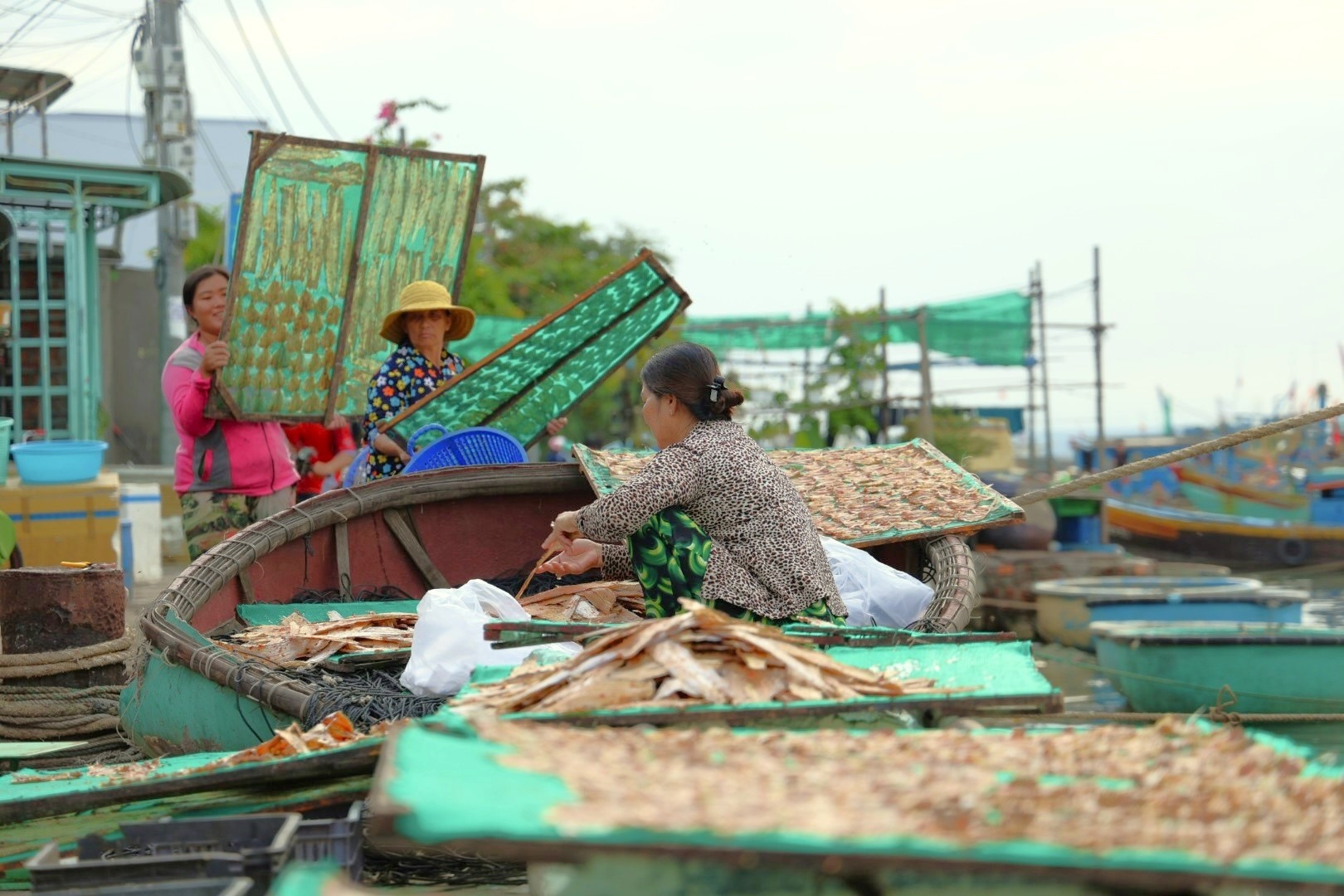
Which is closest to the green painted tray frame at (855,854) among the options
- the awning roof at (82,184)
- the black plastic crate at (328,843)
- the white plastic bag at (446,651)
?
the black plastic crate at (328,843)

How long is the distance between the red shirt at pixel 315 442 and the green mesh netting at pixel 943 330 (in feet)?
36.6

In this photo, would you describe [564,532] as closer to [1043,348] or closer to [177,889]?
[177,889]

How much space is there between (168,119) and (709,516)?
30.6 feet

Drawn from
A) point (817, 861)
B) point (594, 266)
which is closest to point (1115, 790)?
point (817, 861)

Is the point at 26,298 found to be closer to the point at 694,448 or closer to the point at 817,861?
the point at 694,448

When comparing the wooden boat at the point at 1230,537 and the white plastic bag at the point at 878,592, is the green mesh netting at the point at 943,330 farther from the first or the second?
the white plastic bag at the point at 878,592

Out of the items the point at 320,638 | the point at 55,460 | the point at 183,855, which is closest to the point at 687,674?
the point at 183,855

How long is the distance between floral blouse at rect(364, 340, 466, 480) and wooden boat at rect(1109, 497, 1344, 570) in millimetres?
19818

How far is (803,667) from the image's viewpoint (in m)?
2.32

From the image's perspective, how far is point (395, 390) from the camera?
5562 mm

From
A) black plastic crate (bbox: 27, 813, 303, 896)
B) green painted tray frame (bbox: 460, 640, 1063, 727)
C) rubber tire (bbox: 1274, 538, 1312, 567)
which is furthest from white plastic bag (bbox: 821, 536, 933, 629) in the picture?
rubber tire (bbox: 1274, 538, 1312, 567)

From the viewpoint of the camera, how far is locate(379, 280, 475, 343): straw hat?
18.6ft

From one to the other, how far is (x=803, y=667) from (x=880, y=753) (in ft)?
1.58

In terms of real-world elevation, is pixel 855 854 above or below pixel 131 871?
above
